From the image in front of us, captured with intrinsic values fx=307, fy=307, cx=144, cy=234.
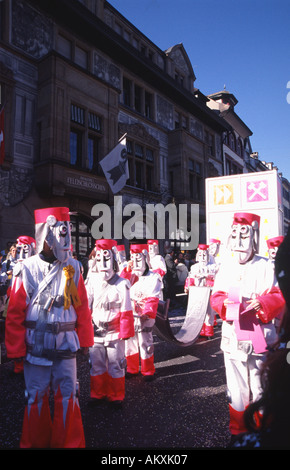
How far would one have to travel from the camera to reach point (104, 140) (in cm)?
1216

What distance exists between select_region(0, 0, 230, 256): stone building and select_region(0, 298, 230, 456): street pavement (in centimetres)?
641

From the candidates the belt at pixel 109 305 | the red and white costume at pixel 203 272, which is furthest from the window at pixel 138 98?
the belt at pixel 109 305

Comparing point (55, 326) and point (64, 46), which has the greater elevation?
point (64, 46)

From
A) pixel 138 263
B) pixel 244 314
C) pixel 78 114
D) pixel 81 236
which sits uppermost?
pixel 78 114

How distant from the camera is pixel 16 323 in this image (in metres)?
2.49

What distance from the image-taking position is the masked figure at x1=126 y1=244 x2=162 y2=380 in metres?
4.49

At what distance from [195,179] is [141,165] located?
4.42m

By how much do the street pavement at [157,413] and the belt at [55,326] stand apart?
0.93m

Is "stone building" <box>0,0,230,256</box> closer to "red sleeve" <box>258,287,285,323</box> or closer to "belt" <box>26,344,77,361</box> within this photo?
"belt" <box>26,344,77,361</box>

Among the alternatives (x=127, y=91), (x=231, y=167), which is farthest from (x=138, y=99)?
(x=231, y=167)

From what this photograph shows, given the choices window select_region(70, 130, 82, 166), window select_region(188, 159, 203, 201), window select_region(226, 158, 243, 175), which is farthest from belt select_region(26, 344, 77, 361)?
window select_region(226, 158, 243, 175)

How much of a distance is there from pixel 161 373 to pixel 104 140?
9.72 m

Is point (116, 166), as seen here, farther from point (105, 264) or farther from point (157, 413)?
point (157, 413)
